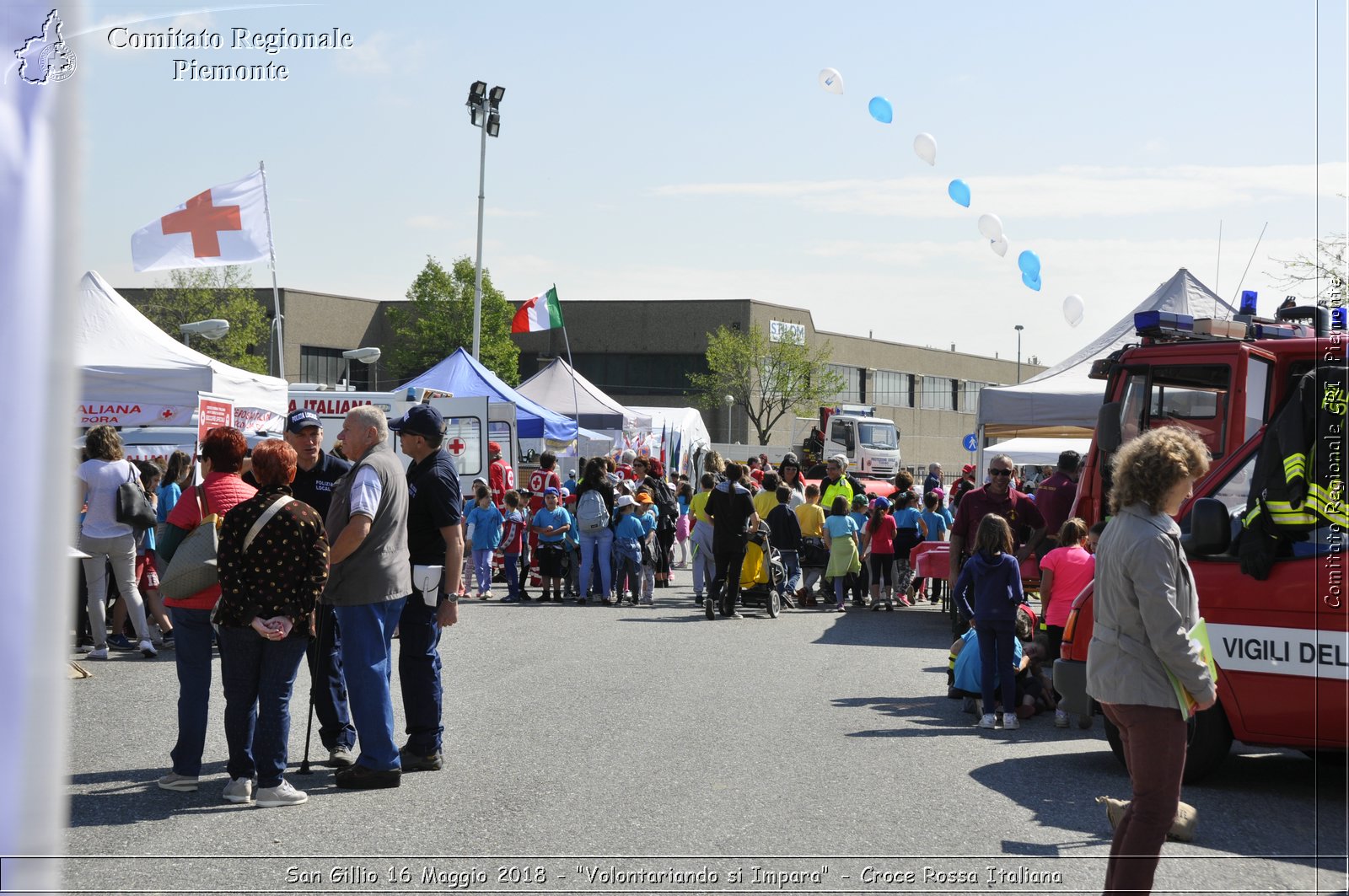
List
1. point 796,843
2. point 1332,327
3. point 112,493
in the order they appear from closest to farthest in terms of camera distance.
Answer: point 796,843, point 1332,327, point 112,493

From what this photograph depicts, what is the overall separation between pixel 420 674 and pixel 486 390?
16.3 meters

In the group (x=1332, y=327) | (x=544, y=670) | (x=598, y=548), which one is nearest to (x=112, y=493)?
(x=544, y=670)

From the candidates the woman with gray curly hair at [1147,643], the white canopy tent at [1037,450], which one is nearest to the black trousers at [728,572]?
the woman with gray curly hair at [1147,643]

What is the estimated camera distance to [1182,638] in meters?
4.38

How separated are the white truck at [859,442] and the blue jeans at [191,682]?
38700 mm

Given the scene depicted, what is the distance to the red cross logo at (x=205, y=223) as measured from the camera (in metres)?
16.4

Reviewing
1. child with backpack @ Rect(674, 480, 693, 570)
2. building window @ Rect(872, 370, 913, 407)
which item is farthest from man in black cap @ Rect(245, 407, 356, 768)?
building window @ Rect(872, 370, 913, 407)

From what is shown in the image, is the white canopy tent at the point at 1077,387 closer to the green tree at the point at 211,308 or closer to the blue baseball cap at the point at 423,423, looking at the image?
the blue baseball cap at the point at 423,423

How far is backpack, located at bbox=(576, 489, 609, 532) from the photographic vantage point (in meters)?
16.9

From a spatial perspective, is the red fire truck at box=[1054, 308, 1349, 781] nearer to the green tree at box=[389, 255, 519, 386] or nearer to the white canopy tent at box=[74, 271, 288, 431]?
A: the white canopy tent at box=[74, 271, 288, 431]

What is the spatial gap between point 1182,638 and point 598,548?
1327 centimetres

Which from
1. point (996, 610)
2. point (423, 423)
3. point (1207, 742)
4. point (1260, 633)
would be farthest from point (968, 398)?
point (423, 423)

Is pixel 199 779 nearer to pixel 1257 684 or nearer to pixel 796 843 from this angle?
Result: pixel 796 843

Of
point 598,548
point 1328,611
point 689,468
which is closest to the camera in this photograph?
point 1328,611
